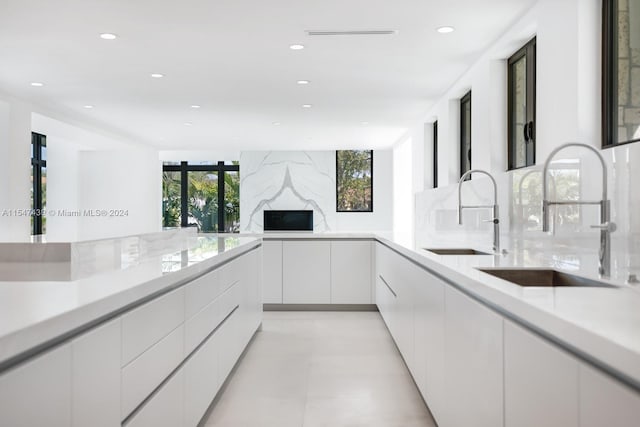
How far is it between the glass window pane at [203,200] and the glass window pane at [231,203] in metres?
0.25

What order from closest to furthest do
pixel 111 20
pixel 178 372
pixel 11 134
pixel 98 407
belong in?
pixel 98 407, pixel 178 372, pixel 111 20, pixel 11 134

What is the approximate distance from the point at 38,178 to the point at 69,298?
10.4m

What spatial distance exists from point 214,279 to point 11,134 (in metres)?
4.87

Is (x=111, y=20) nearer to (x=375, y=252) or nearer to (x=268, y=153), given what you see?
(x=375, y=252)

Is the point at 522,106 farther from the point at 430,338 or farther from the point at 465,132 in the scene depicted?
the point at 430,338

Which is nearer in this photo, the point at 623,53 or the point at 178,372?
the point at 178,372

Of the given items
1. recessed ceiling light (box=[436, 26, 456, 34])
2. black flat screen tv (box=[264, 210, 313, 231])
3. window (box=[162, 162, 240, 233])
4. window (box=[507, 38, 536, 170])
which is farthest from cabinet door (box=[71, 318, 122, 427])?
window (box=[162, 162, 240, 233])

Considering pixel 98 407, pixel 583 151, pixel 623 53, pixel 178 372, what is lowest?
pixel 178 372

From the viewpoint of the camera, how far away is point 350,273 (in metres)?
5.68

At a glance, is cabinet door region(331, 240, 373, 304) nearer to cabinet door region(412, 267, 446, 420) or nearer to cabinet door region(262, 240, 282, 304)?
cabinet door region(262, 240, 282, 304)

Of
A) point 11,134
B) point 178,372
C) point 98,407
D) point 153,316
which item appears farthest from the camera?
point 11,134

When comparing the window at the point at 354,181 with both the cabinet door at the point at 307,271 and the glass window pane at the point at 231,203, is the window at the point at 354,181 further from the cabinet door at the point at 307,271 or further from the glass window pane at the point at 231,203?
the cabinet door at the point at 307,271

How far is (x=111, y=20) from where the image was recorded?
3805 mm

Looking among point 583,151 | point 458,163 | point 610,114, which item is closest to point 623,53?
point 610,114
